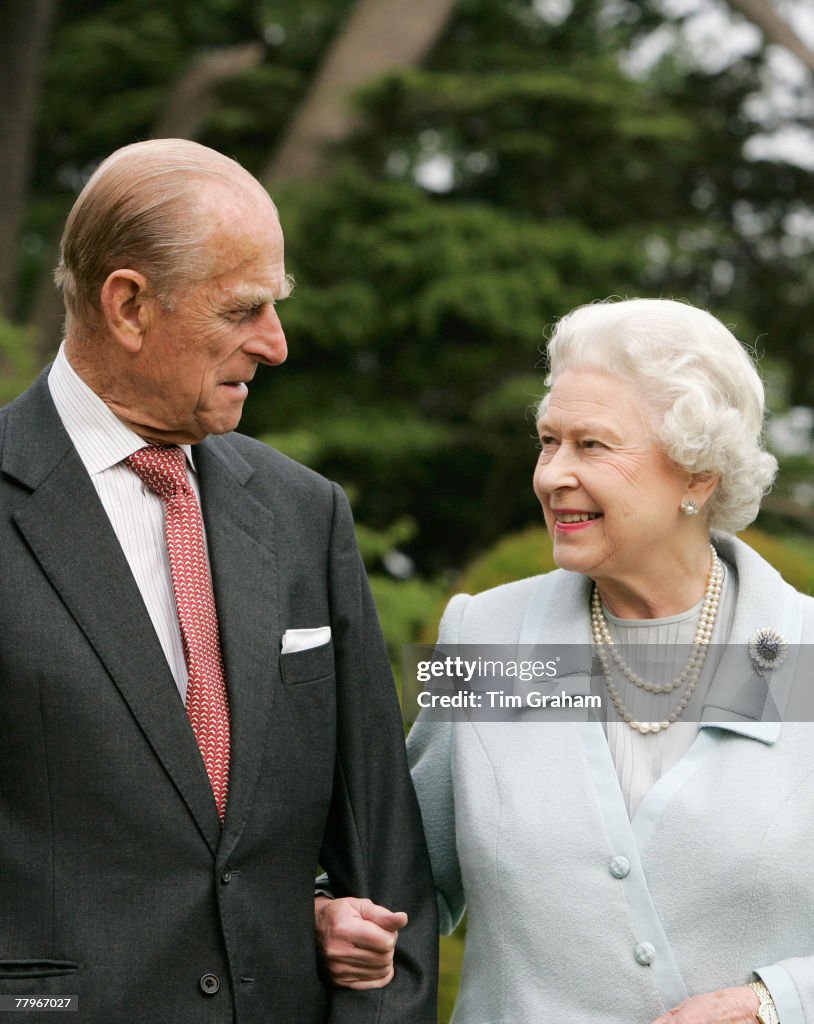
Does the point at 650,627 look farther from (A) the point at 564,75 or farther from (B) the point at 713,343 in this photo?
(A) the point at 564,75

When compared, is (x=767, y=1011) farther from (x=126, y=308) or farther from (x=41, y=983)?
(x=126, y=308)

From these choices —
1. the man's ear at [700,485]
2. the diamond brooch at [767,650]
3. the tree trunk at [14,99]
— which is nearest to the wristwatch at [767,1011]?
the diamond brooch at [767,650]

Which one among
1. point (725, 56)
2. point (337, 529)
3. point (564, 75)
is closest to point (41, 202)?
point (564, 75)

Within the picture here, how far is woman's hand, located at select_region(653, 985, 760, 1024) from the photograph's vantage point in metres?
2.61

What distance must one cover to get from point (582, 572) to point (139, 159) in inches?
43.9

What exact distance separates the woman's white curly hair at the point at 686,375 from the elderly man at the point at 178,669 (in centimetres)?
58

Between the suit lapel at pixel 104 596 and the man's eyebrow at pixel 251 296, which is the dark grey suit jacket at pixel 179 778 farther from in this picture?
the man's eyebrow at pixel 251 296

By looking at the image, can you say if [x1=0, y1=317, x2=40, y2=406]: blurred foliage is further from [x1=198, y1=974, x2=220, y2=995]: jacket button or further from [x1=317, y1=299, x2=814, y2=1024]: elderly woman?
[x1=198, y1=974, x2=220, y2=995]: jacket button

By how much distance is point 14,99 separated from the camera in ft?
30.6

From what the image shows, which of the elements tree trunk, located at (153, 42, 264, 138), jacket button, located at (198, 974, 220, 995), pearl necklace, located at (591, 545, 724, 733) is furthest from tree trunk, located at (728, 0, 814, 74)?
jacket button, located at (198, 974, 220, 995)

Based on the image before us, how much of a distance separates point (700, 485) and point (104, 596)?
1.18m

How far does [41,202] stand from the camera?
11297mm
